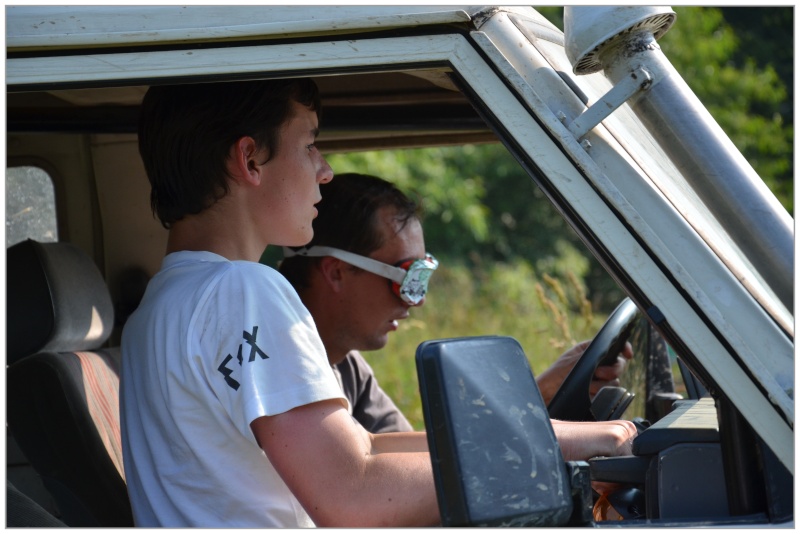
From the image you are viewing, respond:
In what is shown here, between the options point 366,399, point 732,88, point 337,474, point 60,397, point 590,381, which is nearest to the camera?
point 337,474

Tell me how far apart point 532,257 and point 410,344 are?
5.32m

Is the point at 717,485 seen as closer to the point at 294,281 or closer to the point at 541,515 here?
the point at 541,515

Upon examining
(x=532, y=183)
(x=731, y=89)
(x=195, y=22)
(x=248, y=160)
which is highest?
(x=731, y=89)

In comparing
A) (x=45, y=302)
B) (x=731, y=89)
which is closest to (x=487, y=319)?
(x=731, y=89)

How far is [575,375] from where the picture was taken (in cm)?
250

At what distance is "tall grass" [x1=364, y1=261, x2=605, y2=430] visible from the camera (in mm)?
4488

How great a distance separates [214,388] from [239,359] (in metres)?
0.10

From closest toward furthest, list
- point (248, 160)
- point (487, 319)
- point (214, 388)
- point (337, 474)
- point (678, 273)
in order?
1. point (678, 273)
2. point (337, 474)
3. point (214, 388)
4. point (248, 160)
5. point (487, 319)

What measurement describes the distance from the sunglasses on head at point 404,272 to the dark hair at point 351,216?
0.04 meters

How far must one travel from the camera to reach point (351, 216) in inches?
115

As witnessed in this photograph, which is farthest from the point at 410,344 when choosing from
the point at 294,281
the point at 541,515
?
the point at 541,515

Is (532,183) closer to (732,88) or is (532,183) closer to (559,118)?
(732,88)

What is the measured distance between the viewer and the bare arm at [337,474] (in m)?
1.57

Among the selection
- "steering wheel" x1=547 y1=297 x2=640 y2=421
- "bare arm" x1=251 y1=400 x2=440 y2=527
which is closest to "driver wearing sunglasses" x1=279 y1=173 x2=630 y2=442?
"steering wheel" x1=547 y1=297 x2=640 y2=421
